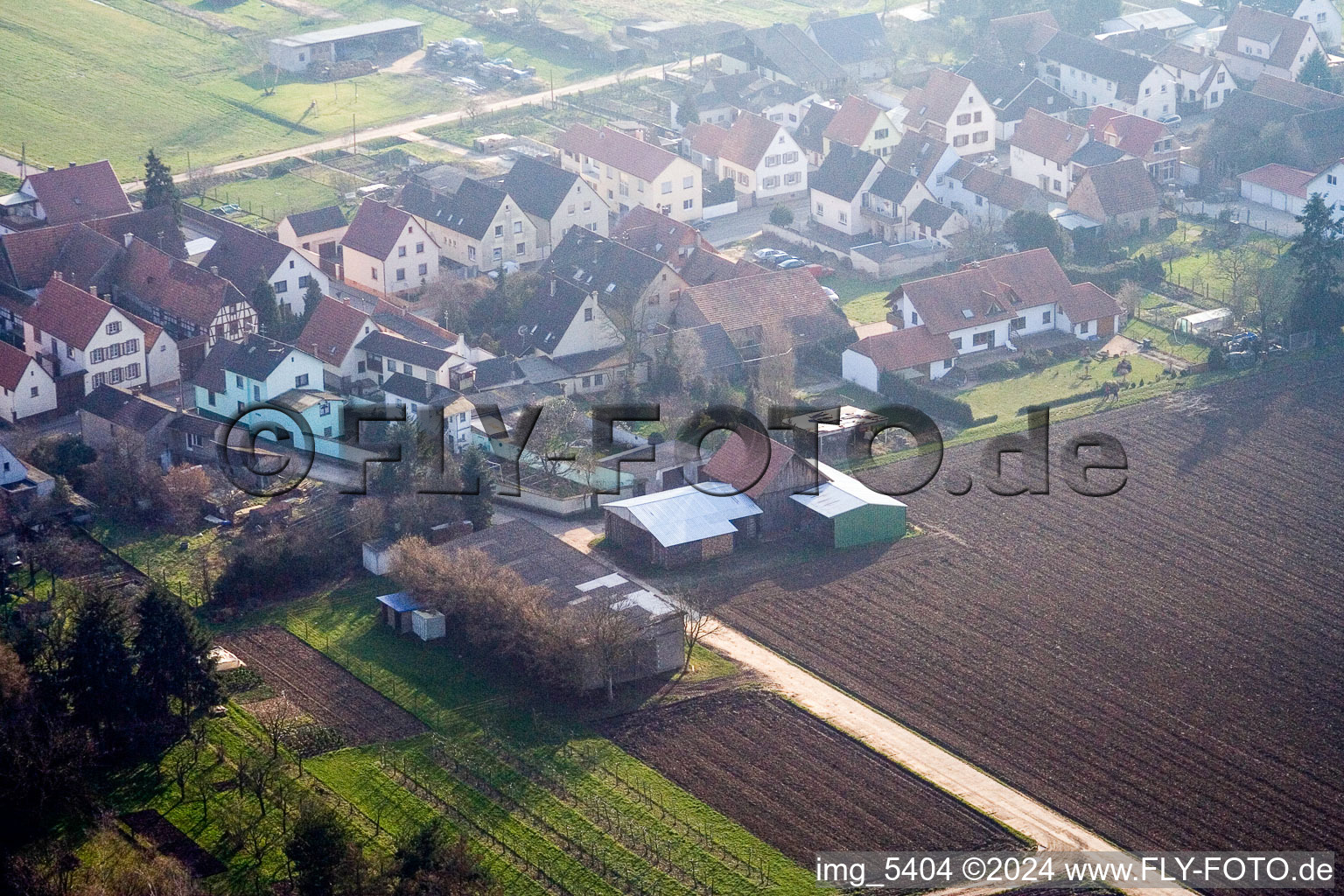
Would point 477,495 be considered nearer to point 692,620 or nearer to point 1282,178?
point 692,620

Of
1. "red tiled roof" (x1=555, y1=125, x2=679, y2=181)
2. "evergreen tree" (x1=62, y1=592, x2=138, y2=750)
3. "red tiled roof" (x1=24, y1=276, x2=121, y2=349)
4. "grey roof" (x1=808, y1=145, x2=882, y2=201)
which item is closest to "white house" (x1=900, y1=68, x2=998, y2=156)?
"grey roof" (x1=808, y1=145, x2=882, y2=201)

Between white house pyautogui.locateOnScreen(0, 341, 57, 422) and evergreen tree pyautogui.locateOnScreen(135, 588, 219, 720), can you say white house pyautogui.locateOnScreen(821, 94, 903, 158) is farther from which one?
evergreen tree pyautogui.locateOnScreen(135, 588, 219, 720)

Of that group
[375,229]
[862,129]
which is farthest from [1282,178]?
[375,229]

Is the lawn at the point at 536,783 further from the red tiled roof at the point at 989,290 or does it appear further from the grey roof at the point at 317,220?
the grey roof at the point at 317,220

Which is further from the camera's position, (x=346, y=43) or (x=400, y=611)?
(x=346, y=43)

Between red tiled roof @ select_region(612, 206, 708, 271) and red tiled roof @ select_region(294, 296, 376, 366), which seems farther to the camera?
red tiled roof @ select_region(612, 206, 708, 271)
